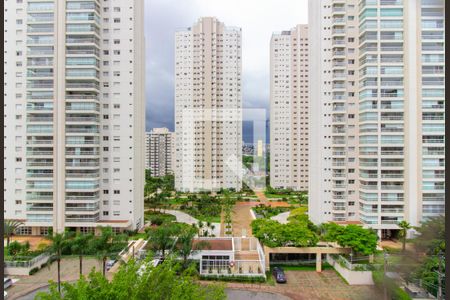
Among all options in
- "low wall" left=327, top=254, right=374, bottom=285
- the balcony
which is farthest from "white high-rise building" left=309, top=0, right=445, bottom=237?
the balcony

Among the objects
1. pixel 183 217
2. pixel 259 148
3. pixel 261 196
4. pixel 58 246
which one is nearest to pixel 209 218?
pixel 183 217

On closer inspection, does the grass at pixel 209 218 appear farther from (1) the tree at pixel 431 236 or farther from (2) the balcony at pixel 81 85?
(1) the tree at pixel 431 236

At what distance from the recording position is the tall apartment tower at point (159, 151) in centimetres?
1303

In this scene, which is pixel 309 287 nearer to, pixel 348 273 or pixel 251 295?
pixel 348 273

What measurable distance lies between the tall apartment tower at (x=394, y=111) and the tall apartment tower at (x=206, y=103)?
4887mm

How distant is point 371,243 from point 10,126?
7053 mm

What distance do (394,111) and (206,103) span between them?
6.48m

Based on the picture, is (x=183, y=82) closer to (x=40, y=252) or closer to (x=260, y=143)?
(x=260, y=143)

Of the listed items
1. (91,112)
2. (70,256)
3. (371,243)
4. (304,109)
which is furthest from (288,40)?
(70,256)

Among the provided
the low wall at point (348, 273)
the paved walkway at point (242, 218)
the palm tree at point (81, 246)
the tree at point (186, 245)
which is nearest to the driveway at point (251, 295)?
the tree at point (186, 245)

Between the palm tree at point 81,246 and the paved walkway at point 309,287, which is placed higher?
the palm tree at point 81,246

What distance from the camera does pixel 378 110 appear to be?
18.1 feet

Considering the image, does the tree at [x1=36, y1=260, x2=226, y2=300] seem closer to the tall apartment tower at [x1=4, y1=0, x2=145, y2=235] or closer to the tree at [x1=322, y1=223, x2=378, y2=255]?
the tree at [x1=322, y1=223, x2=378, y2=255]

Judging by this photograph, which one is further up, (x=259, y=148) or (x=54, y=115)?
(x=54, y=115)
